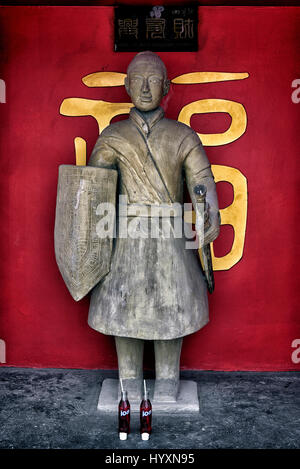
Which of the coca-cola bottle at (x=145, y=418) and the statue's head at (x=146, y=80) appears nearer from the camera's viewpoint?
the coca-cola bottle at (x=145, y=418)

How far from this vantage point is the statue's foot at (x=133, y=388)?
3506 mm

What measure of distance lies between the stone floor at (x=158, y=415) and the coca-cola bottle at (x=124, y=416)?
5 centimetres

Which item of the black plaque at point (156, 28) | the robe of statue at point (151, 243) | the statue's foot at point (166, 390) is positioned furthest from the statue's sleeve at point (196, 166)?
the statue's foot at point (166, 390)

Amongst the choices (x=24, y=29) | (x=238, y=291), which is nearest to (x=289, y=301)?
(x=238, y=291)

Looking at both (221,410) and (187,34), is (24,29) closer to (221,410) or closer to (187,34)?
(187,34)

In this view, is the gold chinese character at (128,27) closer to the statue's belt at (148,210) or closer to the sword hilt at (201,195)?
the statue's belt at (148,210)

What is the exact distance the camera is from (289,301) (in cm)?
411

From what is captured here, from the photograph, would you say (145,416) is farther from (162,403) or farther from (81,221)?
(81,221)

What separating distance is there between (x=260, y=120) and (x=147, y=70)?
1.05 meters

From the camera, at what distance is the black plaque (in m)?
3.90
